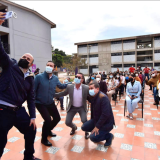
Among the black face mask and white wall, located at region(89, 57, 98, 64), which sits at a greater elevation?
white wall, located at region(89, 57, 98, 64)

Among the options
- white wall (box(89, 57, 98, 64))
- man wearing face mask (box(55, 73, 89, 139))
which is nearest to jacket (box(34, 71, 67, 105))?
man wearing face mask (box(55, 73, 89, 139))

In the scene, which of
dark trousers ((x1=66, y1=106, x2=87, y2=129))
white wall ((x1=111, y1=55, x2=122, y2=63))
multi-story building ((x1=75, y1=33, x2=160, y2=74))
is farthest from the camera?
white wall ((x1=111, y1=55, x2=122, y2=63))

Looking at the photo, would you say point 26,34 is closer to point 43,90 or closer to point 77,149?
point 43,90

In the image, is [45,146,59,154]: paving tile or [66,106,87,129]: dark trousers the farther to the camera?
[66,106,87,129]: dark trousers

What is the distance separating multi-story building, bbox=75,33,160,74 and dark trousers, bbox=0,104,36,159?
3353cm

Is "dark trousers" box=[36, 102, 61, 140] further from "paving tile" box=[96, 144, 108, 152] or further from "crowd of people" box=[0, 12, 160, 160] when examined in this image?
"paving tile" box=[96, 144, 108, 152]

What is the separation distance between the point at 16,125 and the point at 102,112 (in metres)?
1.58

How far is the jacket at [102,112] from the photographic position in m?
2.83

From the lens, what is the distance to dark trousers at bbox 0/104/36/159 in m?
1.88

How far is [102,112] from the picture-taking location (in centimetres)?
284

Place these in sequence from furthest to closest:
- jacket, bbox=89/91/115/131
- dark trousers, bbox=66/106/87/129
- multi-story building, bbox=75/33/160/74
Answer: multi-story building, bbox=75/33/160/74, dark trousers, bbox=66/106/87/129, jacket, bbox=89/91/115/131

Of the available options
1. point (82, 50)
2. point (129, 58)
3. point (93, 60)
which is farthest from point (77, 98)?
point (82, 50)

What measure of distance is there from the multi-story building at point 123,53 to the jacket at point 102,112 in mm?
32626

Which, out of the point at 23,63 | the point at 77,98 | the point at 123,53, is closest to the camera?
the point at 23,63
